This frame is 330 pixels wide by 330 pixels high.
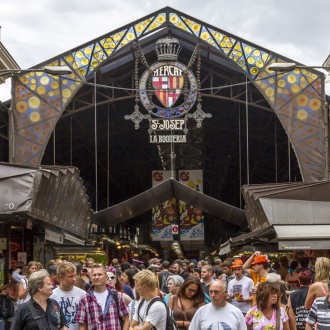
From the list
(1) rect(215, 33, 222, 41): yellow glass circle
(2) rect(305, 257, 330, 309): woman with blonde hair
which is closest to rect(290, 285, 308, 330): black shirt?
(2) rect(305, 257, 330, 309): woman with blonde hair

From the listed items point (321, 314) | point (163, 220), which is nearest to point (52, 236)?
point (321, 314)

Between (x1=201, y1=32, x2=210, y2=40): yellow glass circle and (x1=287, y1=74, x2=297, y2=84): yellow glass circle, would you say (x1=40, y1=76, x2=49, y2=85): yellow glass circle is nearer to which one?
(x1=201, y1=32, x2=210, y2=40): yellow glass circle

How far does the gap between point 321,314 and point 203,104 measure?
106 ft

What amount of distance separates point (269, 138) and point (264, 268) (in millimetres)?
29564

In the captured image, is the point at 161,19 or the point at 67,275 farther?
the point at 161,19

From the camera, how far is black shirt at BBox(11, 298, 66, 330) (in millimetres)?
8734

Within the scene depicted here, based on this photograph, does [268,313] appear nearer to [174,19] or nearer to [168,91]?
[168,91]

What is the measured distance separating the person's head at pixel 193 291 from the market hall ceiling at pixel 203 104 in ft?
74.3

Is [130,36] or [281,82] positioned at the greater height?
[130,36]

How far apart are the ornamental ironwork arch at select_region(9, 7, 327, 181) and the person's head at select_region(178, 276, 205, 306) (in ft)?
74.4

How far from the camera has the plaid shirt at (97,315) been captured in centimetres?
957

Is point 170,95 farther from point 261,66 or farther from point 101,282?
point 101,282

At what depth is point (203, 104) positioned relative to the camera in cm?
4106

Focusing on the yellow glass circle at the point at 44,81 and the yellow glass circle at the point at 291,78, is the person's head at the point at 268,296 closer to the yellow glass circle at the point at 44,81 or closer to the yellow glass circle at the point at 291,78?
the yellow glass circle at the point at 291,78
